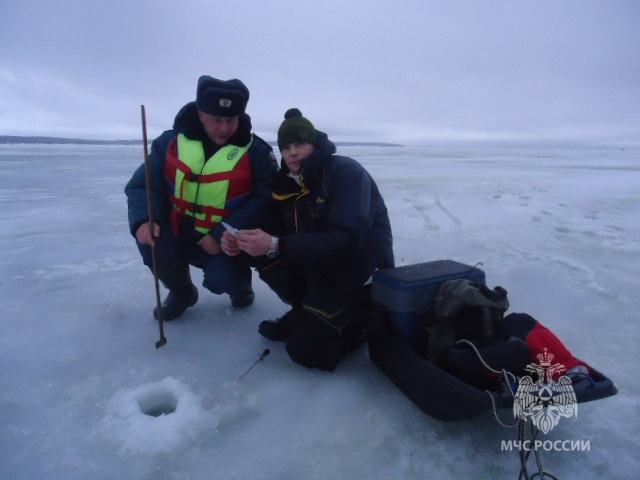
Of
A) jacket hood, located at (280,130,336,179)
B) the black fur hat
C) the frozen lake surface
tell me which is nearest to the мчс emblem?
the frozen lake surface

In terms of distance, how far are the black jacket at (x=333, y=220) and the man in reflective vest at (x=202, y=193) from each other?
12.6 inches

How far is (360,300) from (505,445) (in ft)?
3.00

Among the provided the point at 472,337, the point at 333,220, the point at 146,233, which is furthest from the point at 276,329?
the point at 472,337

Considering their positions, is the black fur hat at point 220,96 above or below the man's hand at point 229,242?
above

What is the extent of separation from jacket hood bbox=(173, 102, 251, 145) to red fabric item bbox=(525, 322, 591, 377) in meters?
1.90

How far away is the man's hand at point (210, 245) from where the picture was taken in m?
2.44

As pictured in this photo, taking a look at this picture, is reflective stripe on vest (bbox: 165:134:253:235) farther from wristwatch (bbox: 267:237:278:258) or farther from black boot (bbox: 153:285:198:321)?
wristwatch (bbox: 267:237:278:258)

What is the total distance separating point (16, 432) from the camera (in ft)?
5.19

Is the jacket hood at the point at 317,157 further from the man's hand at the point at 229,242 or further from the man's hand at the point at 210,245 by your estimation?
the man's hand at the point at 210,245

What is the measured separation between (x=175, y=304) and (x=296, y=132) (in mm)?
1378

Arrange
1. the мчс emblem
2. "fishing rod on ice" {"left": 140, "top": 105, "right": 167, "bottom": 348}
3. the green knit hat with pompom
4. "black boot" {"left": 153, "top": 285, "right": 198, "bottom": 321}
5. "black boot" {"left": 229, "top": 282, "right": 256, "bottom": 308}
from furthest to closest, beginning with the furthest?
"black boot" {"left": 229, "top": 282, "right": 256, "bottom": 308}
"black boot" {"left": 153, "top": 285, "right": 198, "bottom": 321}
"fishing rod on ice" {"left": 140, "top": 105, "right": 167, "bottom": 348}
the green knit hat with pompom
the мчс emblem

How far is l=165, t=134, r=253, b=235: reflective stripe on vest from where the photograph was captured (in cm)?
242

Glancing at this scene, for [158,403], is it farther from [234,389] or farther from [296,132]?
[296,132]

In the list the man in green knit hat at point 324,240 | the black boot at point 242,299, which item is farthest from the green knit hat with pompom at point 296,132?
the black boot at point 242,299
